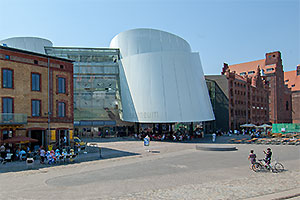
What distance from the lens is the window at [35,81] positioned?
1009 inches

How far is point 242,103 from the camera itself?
63812 mm

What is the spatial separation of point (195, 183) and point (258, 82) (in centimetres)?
6485

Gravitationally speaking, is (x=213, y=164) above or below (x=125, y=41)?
below

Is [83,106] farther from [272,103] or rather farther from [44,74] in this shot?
[272,103]

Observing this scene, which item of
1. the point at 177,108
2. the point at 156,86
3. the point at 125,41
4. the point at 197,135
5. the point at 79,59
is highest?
the point at 125,41

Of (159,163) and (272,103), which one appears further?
(272,103)

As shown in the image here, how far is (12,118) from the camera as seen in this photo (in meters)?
22.8

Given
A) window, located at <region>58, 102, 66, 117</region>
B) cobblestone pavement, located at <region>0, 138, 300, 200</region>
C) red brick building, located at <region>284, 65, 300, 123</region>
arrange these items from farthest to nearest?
red brick building, located at <region>284, 65, 300, 123</region> → window, located at <region>58, 102, 66, 117</region> → cobblestone pavement, located at <region>0, 138, 300, 200</region>

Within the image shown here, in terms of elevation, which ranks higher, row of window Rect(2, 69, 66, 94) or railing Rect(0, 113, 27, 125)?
row of window Rect(2, 69, 66, 94)

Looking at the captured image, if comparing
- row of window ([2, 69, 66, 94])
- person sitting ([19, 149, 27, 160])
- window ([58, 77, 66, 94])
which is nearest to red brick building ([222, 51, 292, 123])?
window ([58, 77, 66, 94])

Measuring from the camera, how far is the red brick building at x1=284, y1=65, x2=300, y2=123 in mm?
92250

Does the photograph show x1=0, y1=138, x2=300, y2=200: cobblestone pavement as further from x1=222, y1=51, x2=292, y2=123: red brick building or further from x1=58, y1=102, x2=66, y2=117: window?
x1=222, y1=51, x2=292, y2=123: red brick building

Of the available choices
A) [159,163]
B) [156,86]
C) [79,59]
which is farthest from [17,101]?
[79,59]

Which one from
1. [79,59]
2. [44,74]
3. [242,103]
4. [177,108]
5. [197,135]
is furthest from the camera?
[242,103]
